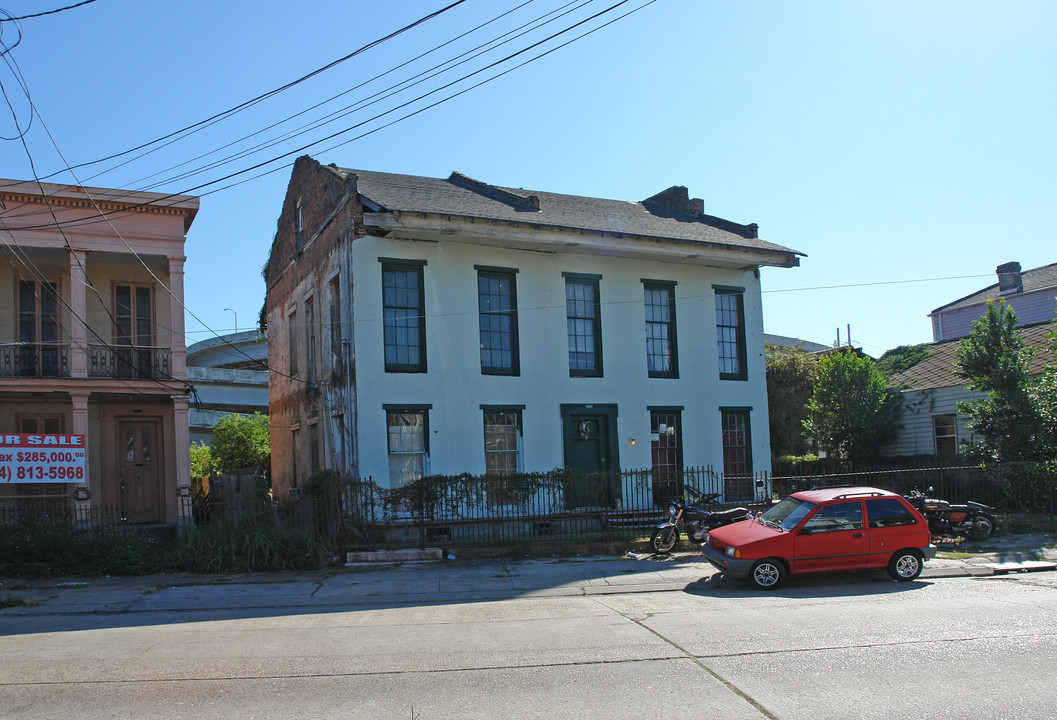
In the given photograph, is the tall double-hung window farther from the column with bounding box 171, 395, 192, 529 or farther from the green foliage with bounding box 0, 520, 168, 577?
the green foliage with bounding box 0, 520, 168, 577

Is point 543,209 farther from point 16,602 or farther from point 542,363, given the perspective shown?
point 16,602

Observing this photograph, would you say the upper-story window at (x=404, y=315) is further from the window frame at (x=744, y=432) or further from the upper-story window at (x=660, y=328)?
the window frame at (x=744, y=432)

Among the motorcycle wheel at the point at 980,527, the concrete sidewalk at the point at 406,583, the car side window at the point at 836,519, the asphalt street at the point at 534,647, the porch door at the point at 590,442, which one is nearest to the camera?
the asphalt street at the point at 534,647

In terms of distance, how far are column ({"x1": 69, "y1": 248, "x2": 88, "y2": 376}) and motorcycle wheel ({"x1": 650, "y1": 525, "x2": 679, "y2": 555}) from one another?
12245mm

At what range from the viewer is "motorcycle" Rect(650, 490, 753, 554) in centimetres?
1561

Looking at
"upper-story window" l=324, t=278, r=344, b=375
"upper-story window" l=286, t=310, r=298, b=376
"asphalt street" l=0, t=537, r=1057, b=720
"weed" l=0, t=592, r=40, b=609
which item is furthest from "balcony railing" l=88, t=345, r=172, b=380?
"weed" l=0, t=592, r=40, b=609

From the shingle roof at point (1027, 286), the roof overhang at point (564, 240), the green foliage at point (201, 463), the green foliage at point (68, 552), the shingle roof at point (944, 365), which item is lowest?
the green foliage at point (68, 552)

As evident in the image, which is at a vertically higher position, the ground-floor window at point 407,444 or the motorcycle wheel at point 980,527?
the ground-floor window at point 407,444

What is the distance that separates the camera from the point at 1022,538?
16891 mm

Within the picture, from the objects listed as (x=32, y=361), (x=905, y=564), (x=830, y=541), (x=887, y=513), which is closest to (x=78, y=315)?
(x=32, y=361)

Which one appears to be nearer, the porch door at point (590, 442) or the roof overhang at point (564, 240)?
the roof overhang at point (564, 240)

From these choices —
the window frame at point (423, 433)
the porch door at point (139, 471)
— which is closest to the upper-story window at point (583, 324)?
the window frame at point (423, 433)

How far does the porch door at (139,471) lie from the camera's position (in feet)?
63.1

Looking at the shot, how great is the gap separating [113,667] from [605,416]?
14365 mm
